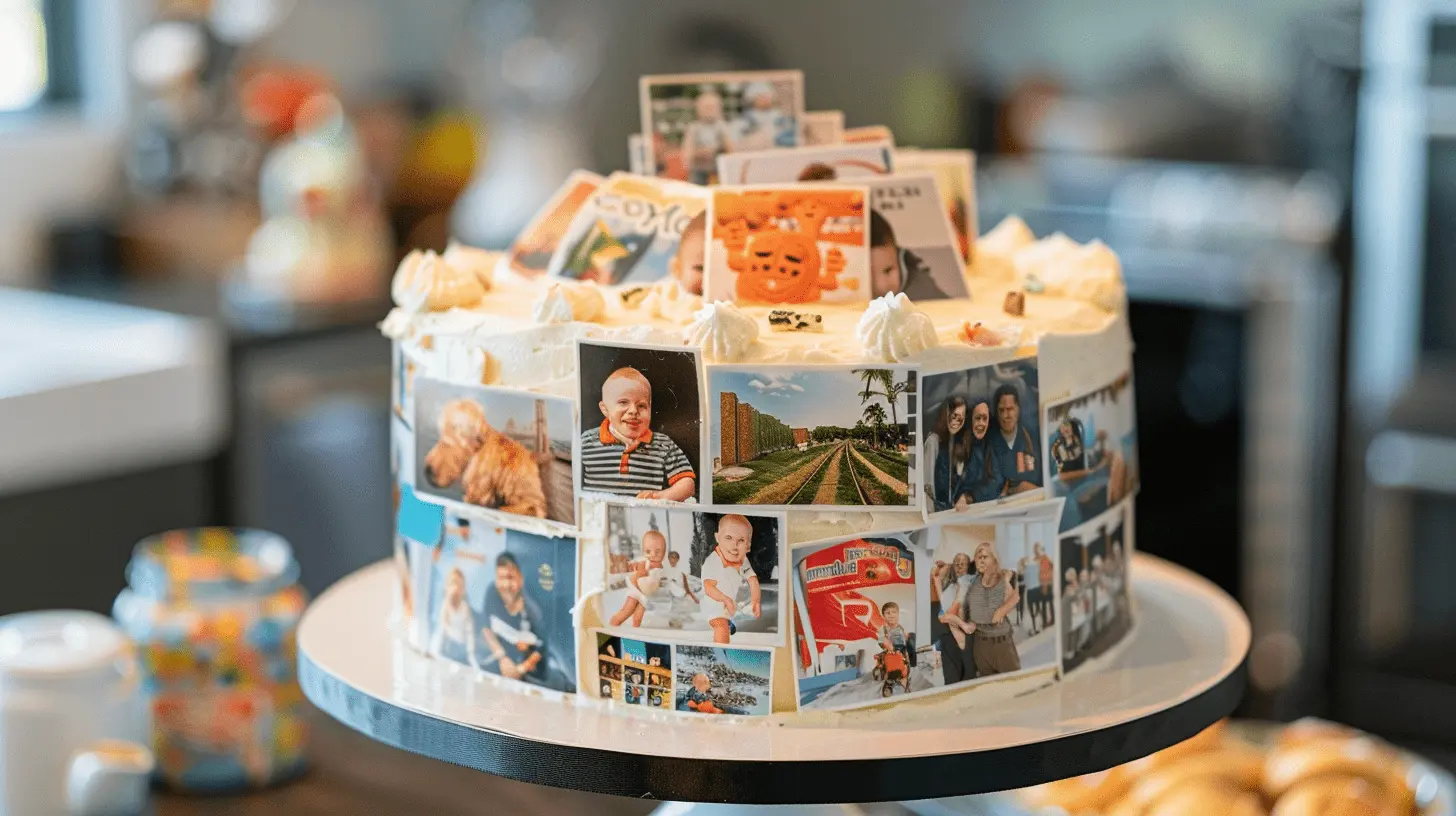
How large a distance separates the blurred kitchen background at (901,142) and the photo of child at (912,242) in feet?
5.84

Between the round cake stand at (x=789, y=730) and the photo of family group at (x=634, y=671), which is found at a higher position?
the photo of family group at (x=634, y=671)

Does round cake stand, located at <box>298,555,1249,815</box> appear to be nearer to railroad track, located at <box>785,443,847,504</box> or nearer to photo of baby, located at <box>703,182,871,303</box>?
railroad track, located at <box>785,443,847,504</box>

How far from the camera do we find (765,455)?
1069 mm

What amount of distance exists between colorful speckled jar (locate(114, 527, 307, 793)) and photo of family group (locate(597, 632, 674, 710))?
569 mm

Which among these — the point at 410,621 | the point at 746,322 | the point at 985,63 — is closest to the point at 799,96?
the point at 746,322

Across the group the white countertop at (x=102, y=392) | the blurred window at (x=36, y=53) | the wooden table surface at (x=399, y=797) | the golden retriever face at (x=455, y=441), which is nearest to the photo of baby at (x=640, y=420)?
the golden retriever face at (x=455, y=441)

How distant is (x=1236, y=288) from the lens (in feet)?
9.39

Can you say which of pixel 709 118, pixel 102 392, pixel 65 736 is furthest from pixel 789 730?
pixel 102 392

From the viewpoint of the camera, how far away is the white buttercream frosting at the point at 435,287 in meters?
1.23

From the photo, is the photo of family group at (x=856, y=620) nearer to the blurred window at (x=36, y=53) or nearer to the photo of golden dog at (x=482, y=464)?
the photo of golden dog at (x=482, y=464)

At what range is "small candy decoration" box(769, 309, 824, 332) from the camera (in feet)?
3.69

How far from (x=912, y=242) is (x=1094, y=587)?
29 centimetres

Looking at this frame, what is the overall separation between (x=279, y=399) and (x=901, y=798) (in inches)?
84.8

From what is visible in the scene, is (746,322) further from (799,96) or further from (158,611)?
(158,611)
